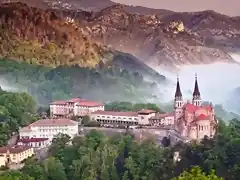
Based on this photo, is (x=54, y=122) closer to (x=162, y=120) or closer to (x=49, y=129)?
(x=49, y=129)

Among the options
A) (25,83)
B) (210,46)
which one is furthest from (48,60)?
(210,46)

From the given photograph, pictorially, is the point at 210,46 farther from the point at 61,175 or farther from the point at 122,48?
the point at 61,175

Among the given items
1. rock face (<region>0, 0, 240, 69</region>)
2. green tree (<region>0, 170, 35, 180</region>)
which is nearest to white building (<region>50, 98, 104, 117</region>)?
green tree (<region>0, 170, 35, 180</region>)

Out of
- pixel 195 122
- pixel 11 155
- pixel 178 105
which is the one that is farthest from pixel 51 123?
pixel 195 122

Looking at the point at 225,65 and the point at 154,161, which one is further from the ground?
the point at 225,65

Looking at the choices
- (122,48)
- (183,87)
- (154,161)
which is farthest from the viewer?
(122,48)

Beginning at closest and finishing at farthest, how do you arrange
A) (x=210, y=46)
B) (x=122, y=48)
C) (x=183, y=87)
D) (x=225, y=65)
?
(x=183, y=87)
(x=225, y=65)
(x=210, y=46)
(x=122, y=48)

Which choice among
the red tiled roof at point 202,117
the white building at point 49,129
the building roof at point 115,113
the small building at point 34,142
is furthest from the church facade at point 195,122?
the small building at point 34,142
